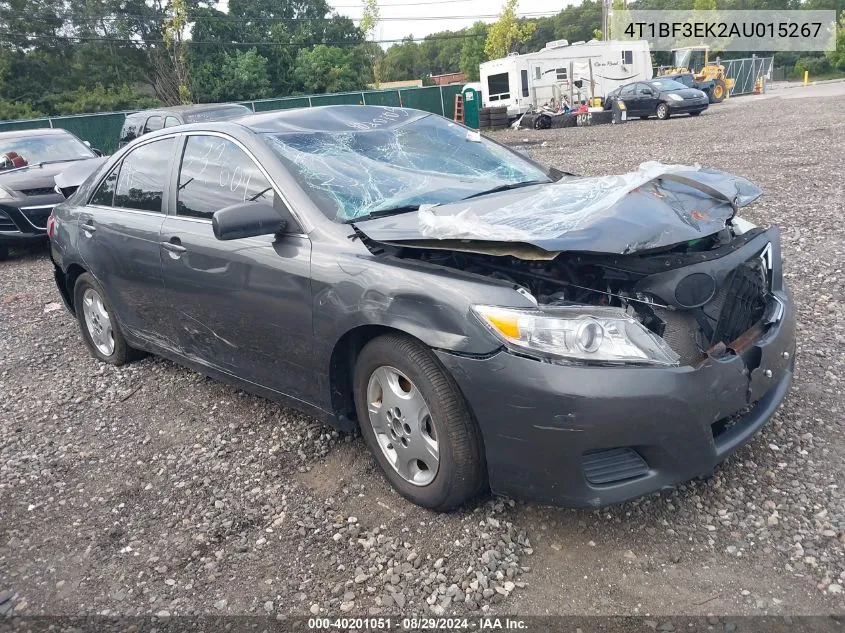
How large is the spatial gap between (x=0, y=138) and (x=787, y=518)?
431 inches

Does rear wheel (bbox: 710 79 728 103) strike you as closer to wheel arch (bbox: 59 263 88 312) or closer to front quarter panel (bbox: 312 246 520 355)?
wheel arch (bbox: 59 263 88 312)

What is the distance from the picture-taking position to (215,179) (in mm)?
3785

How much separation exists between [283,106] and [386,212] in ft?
83.5

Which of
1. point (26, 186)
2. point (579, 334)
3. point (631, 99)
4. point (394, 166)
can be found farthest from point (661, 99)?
point (579, 334)

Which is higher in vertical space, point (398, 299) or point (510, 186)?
point (510, 186)

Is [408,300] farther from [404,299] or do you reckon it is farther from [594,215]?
[594,215]

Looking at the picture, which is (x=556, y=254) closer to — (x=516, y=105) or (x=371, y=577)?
(x=371, y=577)

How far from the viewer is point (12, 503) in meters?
3.47

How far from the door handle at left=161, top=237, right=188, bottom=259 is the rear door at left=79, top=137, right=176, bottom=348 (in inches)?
4.5

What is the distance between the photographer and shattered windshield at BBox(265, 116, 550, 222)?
3.38m

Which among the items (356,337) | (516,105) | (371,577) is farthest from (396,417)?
(516,105)

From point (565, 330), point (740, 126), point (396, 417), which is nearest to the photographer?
point (565, 330)

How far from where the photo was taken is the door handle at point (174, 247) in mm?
3844

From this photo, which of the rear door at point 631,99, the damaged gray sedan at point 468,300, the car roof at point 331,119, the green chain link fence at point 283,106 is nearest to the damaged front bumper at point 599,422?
the damaged gray sedan at point 468,300
